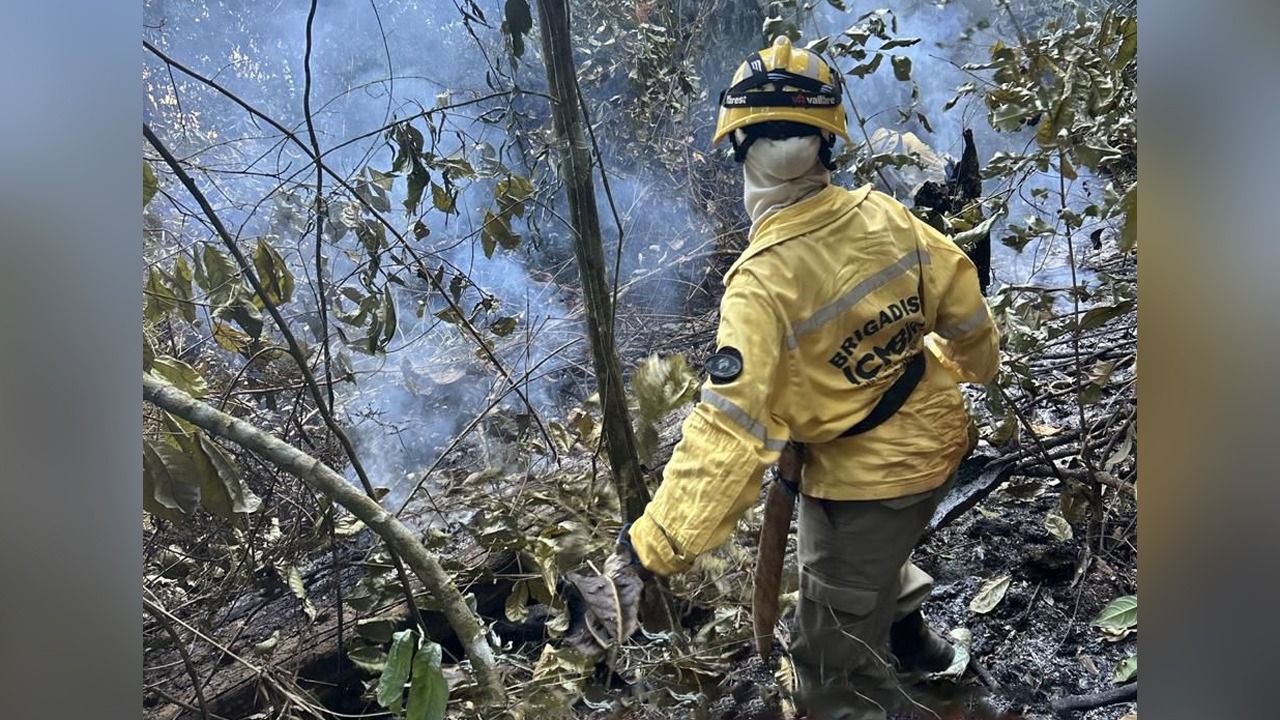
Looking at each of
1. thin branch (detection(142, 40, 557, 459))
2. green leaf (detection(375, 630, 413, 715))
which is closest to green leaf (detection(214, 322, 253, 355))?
thin branch (detection(142, 40, 557, 459))

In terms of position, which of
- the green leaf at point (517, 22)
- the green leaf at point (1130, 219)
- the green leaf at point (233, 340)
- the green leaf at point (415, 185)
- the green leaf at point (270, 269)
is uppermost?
the green leaf at point (517, 22)

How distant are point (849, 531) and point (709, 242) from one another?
0.70 m

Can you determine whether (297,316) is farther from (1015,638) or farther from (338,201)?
(1015,638)

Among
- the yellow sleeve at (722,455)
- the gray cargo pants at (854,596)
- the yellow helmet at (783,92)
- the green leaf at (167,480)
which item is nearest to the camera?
the yellow sleeve at (722,455)

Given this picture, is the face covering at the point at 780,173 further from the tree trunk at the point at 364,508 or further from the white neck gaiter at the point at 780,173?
the tree trunk at the point at 364,508

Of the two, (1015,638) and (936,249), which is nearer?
(936,249)

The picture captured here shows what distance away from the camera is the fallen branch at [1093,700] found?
2.00 meters

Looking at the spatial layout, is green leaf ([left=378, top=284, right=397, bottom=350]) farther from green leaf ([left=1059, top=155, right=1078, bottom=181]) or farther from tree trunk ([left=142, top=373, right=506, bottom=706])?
green leaf ([left=1059, top=155, right=1078, bottom=181])

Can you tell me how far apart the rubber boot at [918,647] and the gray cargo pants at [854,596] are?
29mm

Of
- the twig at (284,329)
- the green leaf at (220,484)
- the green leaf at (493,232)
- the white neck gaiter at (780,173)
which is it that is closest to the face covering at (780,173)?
the white neck gaiter at (780,173)

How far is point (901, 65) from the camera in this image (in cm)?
204

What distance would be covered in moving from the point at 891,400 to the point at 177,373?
1590mm
